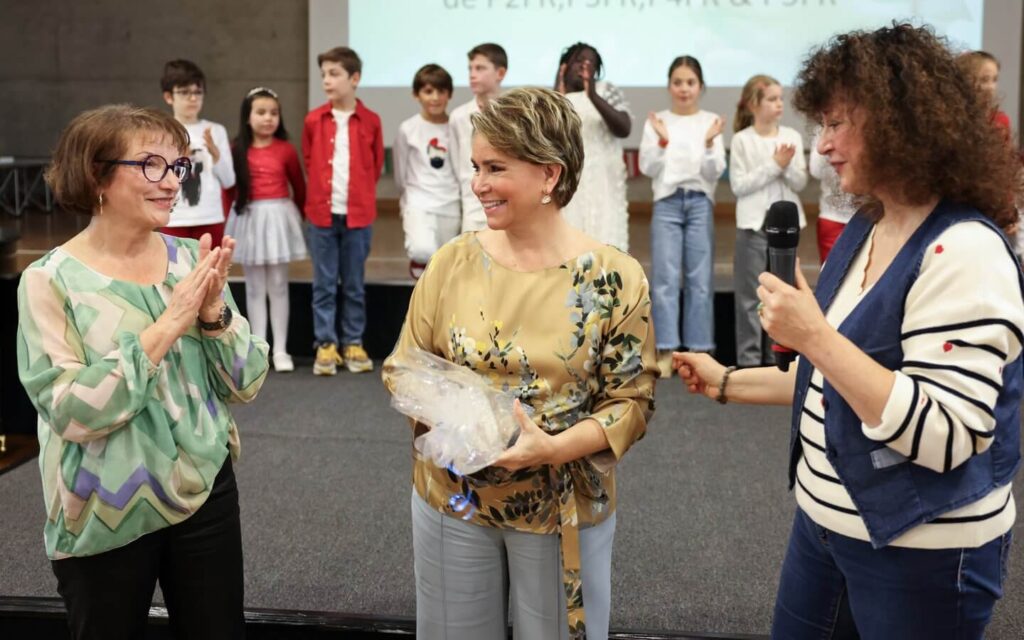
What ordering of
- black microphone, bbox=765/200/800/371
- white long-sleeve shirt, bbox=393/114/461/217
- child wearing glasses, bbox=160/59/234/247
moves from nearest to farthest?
black microphone, bbox=765/200/800/371
child wearing glasses, bbox=160/59/234/247
white long-sleeve shirt, bbox=393/114/461/217

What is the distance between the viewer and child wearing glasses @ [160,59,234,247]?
545 centimetres

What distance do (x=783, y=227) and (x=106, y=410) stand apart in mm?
1151

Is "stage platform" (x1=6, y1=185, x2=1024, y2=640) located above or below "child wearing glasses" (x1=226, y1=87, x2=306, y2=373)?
below

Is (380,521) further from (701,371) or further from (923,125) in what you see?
(923,125)

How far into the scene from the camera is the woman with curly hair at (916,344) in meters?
1.41

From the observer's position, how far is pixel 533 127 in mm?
1828

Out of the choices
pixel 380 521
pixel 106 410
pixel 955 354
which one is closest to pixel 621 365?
pixel 955 354

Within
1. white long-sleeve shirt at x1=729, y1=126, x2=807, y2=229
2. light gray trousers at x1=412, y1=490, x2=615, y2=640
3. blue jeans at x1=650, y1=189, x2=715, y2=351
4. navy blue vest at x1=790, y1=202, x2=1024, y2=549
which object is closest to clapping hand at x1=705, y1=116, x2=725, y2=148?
white long-sleeve shirt at x1=729, y1=126, x2=807, y2=229

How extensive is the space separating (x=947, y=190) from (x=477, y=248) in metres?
0.81

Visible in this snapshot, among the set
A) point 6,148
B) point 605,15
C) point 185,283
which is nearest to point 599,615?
point 185,283

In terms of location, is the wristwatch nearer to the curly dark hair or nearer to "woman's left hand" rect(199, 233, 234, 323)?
"woman's left hand" rect(199, 233, 234, 323)

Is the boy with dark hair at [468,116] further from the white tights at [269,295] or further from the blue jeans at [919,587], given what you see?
the blue jeans at [919,587]

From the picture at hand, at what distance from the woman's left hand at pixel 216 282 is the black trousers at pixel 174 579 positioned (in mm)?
305

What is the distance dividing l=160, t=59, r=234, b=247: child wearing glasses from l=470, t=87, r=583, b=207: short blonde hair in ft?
12.5
